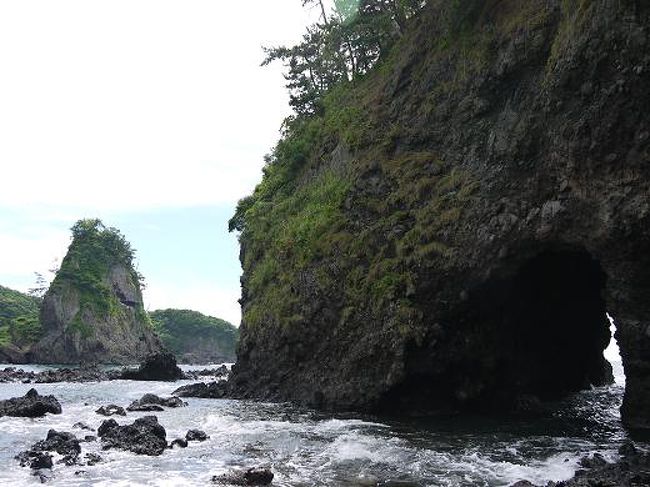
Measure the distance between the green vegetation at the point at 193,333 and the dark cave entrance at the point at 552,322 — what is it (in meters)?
131

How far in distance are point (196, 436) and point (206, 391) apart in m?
17.6

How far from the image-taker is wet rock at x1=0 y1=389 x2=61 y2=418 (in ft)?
82.5

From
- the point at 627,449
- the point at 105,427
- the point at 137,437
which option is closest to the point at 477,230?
the point at 627,449

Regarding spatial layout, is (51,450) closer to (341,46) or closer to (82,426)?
(82,426)

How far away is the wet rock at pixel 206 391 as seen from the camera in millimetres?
35603

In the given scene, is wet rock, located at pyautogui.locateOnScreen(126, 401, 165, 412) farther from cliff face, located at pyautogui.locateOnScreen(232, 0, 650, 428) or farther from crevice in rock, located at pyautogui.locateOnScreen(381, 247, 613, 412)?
crevice in rock, located at pyautogui.locateOnScreen(381, 247, 613, 412)

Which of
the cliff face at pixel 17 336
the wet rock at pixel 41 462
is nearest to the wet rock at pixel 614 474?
the wet rock at pixel 41 462

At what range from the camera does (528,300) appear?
25.5 metres

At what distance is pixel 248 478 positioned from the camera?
13.4 m

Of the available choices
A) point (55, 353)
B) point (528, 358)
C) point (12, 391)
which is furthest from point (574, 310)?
point (55, 353)

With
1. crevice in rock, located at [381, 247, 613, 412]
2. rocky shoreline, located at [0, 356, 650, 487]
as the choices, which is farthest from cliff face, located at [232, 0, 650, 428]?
rocky shoreline, located at [0, 356, 650, 487]

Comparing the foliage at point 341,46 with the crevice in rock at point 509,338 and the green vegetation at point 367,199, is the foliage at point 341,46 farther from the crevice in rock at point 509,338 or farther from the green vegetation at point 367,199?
the crevice in rock at point 509,338

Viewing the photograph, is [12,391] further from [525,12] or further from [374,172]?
[525,12]

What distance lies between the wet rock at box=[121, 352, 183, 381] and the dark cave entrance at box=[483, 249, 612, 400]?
36375 millimetres
